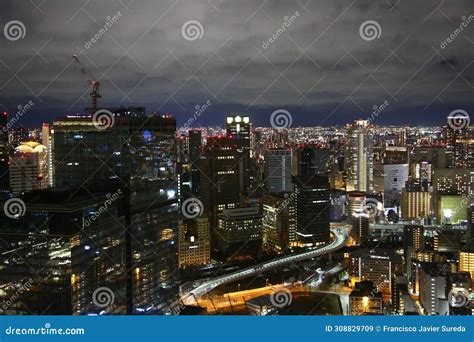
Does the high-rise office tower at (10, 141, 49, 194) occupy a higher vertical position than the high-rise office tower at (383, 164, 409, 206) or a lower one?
higher

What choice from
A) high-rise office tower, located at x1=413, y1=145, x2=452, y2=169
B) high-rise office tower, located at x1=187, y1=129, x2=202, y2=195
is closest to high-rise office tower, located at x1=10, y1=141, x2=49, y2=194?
high-rise office tower, located at x1=187, y1=129, x2=202, y2=195

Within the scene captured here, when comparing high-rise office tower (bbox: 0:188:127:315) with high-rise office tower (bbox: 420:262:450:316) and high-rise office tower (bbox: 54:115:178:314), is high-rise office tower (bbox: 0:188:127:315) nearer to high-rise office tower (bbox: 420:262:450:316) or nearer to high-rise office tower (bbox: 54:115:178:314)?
high-rise office tower (bbox: 54:115:178:314)

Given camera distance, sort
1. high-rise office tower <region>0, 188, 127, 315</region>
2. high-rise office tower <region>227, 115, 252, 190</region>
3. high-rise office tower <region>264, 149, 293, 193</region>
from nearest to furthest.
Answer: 1. high-rise office tower <region>0, 188, 127, 315</region>
2. high-rise office tower <region>227, 115, 252, 190</region>
3. high-rise office tower <region>264, 149, 293, 193</region>

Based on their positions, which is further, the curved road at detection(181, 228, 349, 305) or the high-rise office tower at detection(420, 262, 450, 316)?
the curved road at detection(181, 228, 349, 305)

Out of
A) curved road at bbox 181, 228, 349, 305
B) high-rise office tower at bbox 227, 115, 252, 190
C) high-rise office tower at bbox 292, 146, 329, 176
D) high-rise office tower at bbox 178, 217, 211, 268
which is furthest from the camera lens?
high-rise office tower at bbox 292, 146, 329, 176

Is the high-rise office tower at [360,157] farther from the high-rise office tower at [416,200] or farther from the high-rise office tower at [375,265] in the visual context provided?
the high-rise office tower at [375,265]

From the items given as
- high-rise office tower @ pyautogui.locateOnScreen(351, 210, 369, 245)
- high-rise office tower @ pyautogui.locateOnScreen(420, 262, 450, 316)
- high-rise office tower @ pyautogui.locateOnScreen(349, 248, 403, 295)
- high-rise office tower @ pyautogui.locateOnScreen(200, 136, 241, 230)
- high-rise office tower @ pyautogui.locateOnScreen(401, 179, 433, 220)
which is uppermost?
high-rise office tower @ pyautogui.locateOnScreen(200, 136, 241, 230)

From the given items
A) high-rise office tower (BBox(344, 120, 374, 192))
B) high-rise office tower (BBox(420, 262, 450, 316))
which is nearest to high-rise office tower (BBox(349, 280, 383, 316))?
high-rise office tower (BBox(420, 262, 450, 316))

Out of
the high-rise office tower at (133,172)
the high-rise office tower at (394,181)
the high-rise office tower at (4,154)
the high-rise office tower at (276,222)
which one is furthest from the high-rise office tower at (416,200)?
the high-rise office tower at (4,154)
